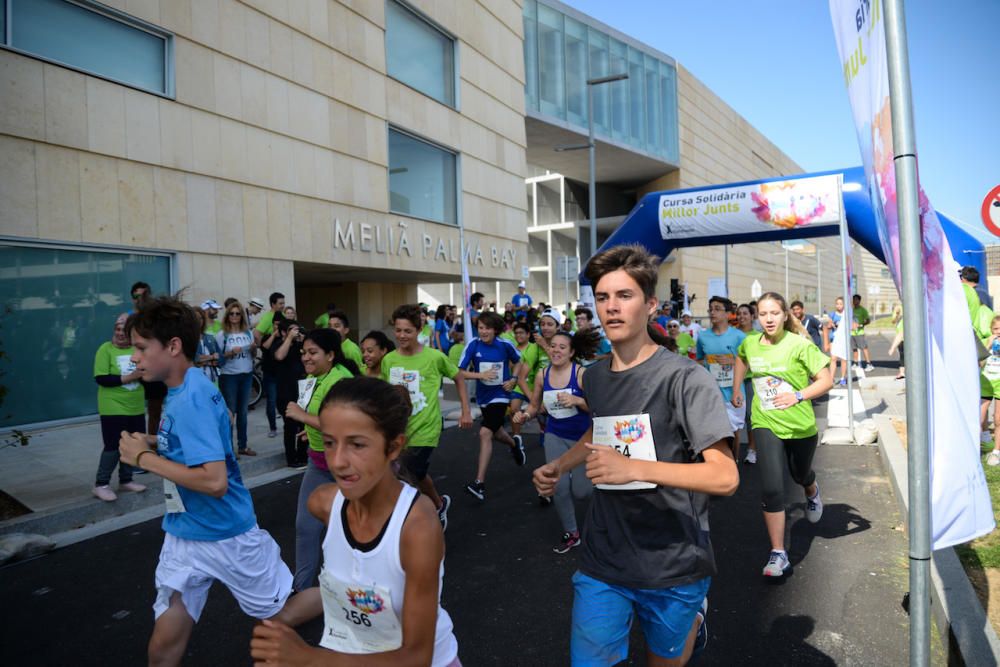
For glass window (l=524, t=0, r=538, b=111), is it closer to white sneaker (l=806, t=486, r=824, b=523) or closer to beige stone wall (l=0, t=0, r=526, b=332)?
beige stone wall (l=0, t=0, r=526, b=332)

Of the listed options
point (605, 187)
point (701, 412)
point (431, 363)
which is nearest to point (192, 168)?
point (431, 363)

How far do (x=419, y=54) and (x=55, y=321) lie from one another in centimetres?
1167

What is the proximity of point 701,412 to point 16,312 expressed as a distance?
975cm

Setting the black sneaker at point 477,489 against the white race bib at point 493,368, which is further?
the white race bib at point 493,368

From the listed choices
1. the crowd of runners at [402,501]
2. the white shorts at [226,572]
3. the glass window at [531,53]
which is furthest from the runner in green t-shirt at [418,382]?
the glass window at [531,53]

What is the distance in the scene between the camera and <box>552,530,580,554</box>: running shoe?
507 centimetres

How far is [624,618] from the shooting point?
239 centimetres

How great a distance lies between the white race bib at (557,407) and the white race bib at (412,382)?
3.33 ft

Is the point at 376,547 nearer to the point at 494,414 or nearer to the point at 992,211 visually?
the point at 494,414

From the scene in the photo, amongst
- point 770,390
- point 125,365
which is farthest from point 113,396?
point 770,390

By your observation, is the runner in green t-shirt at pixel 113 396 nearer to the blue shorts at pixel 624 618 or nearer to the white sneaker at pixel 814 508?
the blue shorts at pixel 624 618

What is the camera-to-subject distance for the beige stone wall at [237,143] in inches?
364

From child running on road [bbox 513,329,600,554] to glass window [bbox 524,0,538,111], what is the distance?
20150 millimetres

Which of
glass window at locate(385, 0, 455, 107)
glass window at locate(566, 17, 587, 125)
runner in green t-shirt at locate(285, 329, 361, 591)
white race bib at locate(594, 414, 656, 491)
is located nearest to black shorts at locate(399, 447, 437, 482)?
runner in green t-shirt at locate(285, 329, 361, 591)
